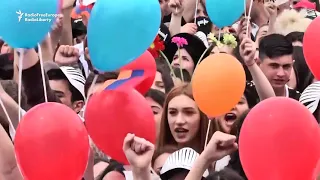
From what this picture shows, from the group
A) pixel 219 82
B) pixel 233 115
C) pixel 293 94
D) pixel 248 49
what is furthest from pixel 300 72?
pixel 219 82

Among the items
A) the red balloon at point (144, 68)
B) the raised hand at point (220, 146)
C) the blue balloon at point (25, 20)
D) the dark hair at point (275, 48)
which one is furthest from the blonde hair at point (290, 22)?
the blue balloon at point (25, 20)

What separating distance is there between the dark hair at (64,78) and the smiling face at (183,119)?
58 cm

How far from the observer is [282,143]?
1874 mm

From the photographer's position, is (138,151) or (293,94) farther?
(293,94)

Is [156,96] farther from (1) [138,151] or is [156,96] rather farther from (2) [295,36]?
(1) [138,151]

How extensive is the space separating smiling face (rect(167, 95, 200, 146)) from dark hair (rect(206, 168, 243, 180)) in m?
0.49

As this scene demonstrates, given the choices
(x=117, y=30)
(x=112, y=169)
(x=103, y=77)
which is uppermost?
(x=117, y=30)

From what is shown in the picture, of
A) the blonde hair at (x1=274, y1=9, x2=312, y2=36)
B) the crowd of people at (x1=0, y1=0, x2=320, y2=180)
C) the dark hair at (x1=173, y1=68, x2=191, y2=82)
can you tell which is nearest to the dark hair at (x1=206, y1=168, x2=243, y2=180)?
the crowd of people at (x1=0, y1=0, x2=320, y2=180)

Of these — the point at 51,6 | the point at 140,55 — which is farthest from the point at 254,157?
the point at 51,6

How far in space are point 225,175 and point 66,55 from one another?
1385 millimetres

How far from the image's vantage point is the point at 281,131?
6.16ft

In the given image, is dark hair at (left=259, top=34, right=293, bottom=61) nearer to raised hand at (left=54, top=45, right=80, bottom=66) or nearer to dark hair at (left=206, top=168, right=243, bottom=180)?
raised hand at (left=54, top=45, right=80, bottom=66)

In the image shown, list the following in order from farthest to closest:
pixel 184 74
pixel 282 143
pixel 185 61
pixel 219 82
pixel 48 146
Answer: pixel 185 61, pixel 184 74, pixel 219 82, pixel 48 146, pixel 282 143

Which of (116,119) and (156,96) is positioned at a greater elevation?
(116,119)
